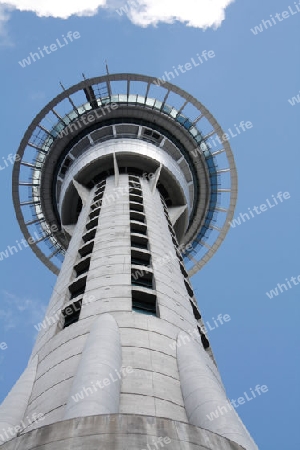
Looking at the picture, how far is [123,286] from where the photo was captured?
950 inches

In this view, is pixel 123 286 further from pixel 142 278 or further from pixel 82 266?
pixel 82 266

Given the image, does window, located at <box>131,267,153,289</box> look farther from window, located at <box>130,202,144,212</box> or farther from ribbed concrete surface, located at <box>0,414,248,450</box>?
ribbed concrete surface, located at <box>0,414,248,450</box>

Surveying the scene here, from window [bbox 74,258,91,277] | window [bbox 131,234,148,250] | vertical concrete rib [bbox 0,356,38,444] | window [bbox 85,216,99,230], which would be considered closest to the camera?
vertical concrete rib [bbox 0,356,38,444]

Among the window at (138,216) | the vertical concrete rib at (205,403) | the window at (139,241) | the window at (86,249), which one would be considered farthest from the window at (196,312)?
the window at (138,216)

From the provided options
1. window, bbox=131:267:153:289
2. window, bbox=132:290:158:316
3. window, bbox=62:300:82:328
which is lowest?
window, bbox=132:290:158:316

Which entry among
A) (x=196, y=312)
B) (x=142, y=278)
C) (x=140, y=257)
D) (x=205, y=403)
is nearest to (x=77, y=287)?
(x=142, y=278)

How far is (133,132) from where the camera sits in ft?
166

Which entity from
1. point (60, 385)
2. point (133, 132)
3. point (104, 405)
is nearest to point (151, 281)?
point (60, 385)

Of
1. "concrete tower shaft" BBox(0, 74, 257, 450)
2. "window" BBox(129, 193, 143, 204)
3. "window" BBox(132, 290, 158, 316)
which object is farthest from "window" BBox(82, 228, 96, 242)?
"window" BBox(132, 290, 158, 316)

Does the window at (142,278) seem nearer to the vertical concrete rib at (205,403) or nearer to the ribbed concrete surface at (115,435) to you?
the vertical concrete rib at (205,403)

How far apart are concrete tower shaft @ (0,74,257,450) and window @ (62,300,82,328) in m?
0.06

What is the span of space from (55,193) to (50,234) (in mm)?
4641

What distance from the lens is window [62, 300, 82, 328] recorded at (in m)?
23.9

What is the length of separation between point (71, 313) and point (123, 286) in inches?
117
